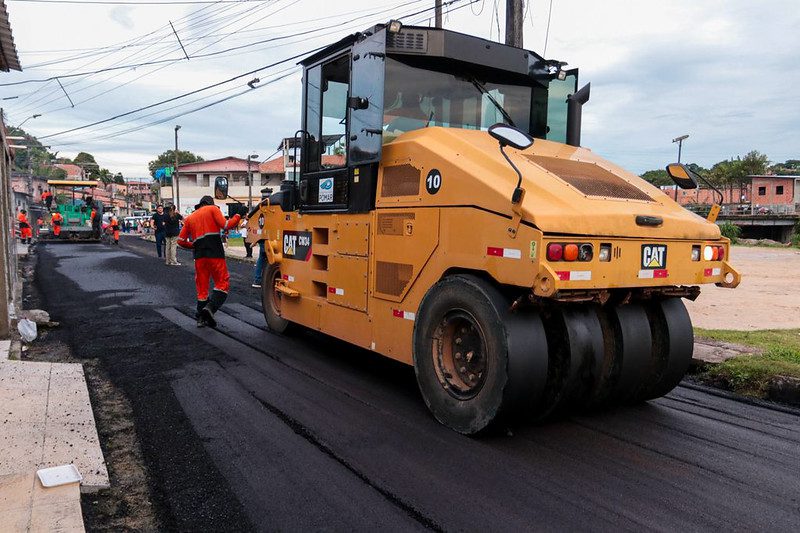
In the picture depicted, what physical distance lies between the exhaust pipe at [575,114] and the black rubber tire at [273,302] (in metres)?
3.67

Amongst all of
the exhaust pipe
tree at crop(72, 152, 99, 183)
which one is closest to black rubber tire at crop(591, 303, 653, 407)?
the exhaust pipe

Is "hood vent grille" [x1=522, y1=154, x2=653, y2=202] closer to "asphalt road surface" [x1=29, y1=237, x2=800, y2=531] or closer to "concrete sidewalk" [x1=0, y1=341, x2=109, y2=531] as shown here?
"asphalt road surface" [x1=29, y1=237, x2=800, y2=531]

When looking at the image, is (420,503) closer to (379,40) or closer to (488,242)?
(488,242)

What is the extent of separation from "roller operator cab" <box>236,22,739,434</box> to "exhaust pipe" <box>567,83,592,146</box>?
0.05 ft

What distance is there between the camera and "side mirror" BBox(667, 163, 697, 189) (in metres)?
5.03

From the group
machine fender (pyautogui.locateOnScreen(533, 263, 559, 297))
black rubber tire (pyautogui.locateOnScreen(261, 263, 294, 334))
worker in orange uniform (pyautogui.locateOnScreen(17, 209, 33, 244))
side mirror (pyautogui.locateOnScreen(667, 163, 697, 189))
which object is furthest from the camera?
worker in orange uniform (pyautogui.locateOnScreen(17, 209, 33, 244))

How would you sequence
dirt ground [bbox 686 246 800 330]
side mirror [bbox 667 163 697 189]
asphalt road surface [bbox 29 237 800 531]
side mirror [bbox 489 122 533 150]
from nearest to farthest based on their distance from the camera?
asphalt road surface [bbox 29 237 800 531] → side mirror [bbox 489 122 533 150] → side mirror [bbox 667 163 697 189] → dirt ground [bbox 686 246 800 330]

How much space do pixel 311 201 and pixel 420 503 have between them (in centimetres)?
380

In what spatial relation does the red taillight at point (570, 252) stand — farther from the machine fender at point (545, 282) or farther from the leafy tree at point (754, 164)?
the leafy tree at point (754, 164)

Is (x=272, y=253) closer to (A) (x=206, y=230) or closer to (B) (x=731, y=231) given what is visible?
(A) (x=206, y=230)

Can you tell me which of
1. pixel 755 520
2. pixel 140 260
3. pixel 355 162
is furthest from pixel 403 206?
pixel 140 260

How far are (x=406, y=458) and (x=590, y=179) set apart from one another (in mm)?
2399

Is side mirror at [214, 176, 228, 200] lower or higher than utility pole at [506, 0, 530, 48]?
lower

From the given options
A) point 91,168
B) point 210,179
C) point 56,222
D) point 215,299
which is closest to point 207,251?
point 215,299
